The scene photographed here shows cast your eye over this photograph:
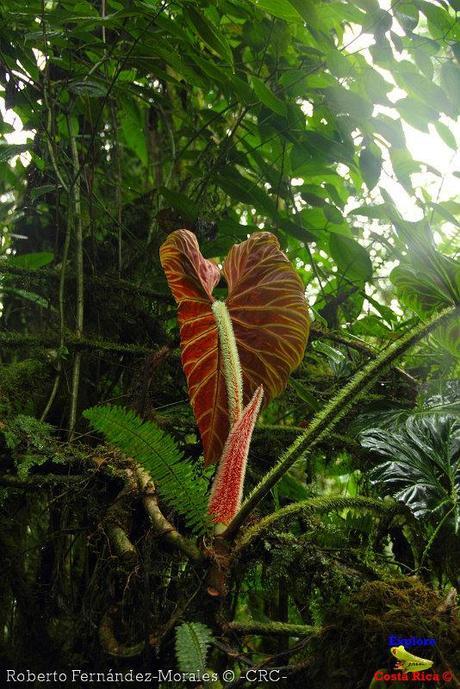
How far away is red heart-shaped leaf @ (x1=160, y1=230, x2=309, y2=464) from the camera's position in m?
0.98

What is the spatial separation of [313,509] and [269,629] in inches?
9.3

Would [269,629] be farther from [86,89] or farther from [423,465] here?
[86,89]

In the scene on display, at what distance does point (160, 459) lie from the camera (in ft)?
2.66

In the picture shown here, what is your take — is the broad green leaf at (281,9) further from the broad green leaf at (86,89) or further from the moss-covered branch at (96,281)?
the moss-covered branch at (96,281)

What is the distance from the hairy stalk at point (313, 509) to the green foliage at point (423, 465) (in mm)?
31

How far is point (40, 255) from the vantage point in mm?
1469

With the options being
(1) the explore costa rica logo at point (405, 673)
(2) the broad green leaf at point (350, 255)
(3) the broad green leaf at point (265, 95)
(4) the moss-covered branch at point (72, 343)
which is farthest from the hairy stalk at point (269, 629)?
(3) the broad green leaf at point (265, 95)

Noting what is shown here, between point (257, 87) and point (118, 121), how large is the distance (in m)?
0.98

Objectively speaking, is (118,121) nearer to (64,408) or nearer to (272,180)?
(272,180)

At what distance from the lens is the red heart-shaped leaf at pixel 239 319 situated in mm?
977

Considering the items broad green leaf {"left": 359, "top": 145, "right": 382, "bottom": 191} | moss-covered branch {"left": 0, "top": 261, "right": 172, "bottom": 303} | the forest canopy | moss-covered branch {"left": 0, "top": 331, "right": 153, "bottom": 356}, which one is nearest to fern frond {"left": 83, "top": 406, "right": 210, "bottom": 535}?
the forest canopy

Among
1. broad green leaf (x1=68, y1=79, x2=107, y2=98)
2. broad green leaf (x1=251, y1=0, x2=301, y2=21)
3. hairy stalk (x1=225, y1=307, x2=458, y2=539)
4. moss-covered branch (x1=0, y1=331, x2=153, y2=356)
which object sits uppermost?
broad green leaf (x1=251, y1=0, x2=301, y2=21)

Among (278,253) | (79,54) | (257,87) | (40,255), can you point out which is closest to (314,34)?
(257,87)

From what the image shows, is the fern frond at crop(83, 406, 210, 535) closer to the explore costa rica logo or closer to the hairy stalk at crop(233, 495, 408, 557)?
the hairy stalk at crop(233, 495, 408, 557)
